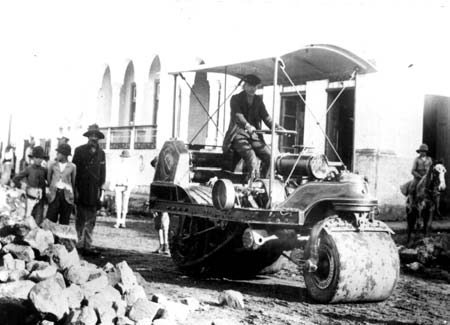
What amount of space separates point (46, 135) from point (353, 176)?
29.9 m

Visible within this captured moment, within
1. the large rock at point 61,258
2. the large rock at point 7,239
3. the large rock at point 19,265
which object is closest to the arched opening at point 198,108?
the large rock at point 7,239

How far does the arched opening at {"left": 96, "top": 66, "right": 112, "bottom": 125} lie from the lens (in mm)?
28719

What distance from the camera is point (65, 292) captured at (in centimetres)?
525

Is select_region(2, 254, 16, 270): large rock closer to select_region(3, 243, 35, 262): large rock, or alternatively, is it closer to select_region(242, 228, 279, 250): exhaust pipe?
select_region(3, 243, 35, 262): large rock

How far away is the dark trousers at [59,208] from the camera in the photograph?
9820mm

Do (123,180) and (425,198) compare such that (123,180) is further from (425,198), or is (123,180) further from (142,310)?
(142,310)

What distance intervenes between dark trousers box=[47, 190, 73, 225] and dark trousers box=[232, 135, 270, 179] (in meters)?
3.31

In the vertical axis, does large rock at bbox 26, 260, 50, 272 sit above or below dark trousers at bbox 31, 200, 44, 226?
below

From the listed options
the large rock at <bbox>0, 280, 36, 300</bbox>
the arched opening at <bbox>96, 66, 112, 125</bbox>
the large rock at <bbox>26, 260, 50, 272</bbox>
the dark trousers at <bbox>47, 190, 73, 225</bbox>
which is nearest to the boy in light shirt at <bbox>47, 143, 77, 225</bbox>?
the dark trousers at <bbox>47, 190, 73, 225</bbox>

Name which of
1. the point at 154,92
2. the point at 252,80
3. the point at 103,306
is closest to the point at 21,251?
the point at 103,306

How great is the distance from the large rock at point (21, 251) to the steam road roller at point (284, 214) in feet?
7.15

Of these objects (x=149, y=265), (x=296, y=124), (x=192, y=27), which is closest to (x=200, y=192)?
(x=149, y=265)

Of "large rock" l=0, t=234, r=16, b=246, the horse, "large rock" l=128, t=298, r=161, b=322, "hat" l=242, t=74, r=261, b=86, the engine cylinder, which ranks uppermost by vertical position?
"hat" l=242, t=74, r=261, b=86

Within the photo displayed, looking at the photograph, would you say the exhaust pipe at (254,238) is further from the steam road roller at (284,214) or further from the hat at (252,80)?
the hat at (252,80)
